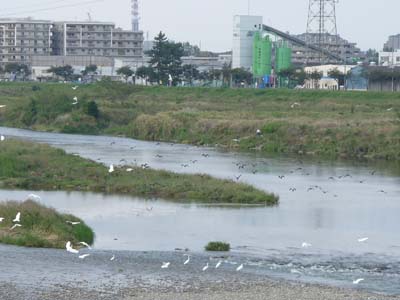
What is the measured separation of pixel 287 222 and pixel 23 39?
80062 mm

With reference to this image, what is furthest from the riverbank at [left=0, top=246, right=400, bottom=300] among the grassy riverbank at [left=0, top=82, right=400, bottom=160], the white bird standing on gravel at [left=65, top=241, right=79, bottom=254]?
the grassy riverbank at [left=0, top=82, right=400, bottom=160]

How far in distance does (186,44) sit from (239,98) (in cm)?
7496

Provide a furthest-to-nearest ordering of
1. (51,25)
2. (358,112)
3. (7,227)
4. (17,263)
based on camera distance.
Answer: (51,25) → (358,112) → (7,227) → (17,263)

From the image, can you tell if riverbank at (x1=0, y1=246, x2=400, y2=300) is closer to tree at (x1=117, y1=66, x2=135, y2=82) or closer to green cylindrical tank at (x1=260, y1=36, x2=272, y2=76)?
green cylindrical tank at (x1=260, y1=36, x2=272, y2=76)

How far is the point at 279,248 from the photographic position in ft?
67.7

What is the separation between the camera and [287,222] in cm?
2364

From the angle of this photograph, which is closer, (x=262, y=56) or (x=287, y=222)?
(x=287, y=222)

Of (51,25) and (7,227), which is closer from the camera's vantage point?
(7,227)

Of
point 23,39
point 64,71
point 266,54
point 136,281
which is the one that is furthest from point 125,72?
point 136,281

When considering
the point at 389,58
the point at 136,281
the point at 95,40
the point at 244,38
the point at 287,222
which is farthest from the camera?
the point at 95,40

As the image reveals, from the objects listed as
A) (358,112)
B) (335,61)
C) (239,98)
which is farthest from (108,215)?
(335,61)

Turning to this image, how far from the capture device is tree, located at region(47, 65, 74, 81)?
3435 inches

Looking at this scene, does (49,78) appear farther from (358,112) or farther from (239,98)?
(358,112)

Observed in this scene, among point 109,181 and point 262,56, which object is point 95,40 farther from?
point 109,181
